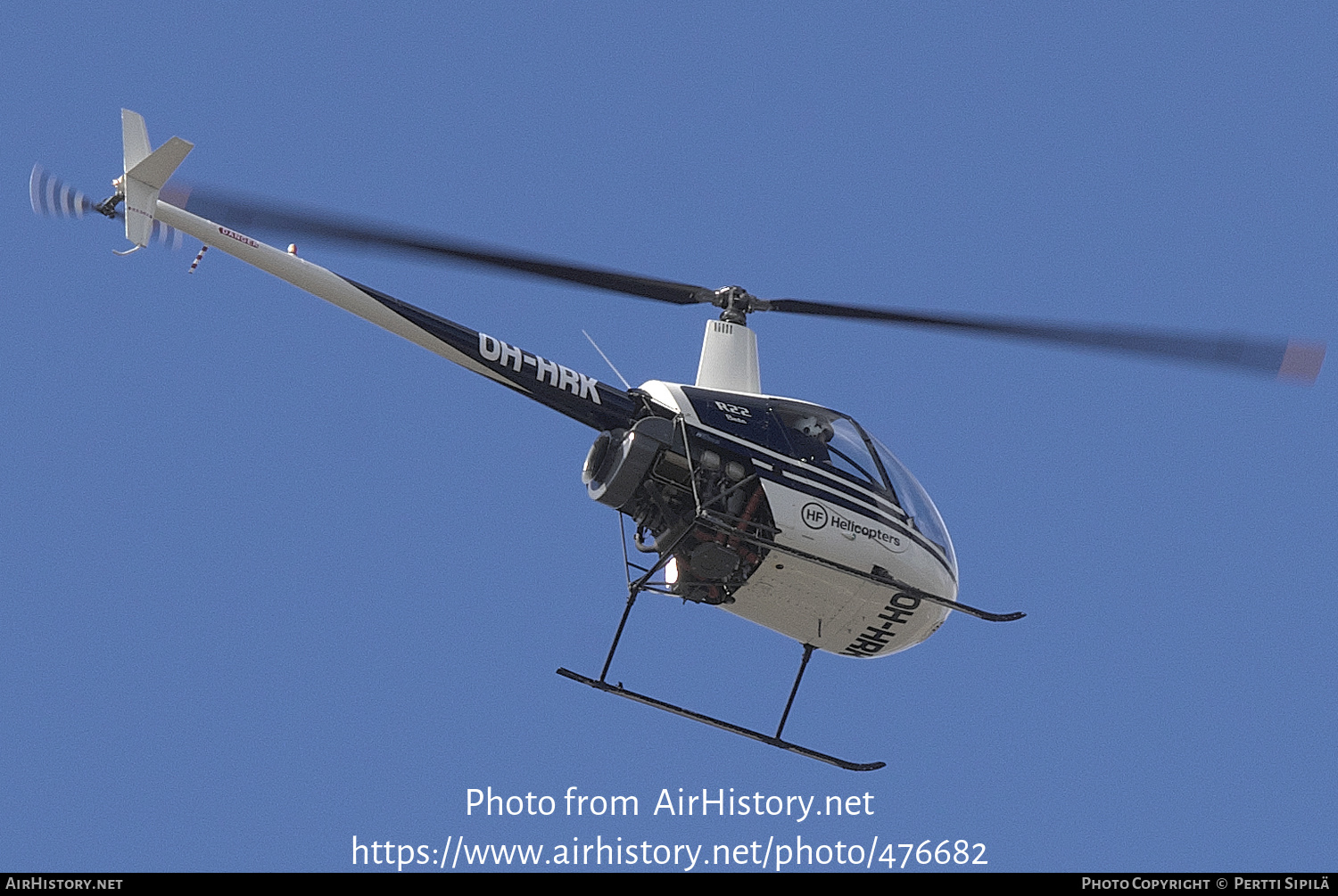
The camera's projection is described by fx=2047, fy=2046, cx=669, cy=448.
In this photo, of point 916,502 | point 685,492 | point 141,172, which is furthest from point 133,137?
point 916,502

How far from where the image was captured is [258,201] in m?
16.6

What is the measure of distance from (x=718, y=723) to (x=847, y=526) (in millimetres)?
2218

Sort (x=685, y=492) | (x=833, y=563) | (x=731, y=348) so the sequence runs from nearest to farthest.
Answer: (x=685, y=492) < (x=833, y=563) < (x=731, y=348)

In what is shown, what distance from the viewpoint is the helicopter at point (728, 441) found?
16766mm

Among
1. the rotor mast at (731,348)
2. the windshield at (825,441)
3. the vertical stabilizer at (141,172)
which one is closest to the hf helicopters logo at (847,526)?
the windshield at (825,441)

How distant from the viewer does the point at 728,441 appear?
1836 centimetres

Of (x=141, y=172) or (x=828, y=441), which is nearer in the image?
(x=141, y=172)

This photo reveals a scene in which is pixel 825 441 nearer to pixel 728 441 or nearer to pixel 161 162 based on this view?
pixel 728 441

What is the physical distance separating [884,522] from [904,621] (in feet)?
3.94

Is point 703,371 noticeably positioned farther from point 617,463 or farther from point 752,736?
point 752,736

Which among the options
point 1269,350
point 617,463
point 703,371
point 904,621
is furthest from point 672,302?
point 1269,350

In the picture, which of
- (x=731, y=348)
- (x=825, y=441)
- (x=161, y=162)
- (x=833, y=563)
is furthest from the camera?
(x=731, y=348)

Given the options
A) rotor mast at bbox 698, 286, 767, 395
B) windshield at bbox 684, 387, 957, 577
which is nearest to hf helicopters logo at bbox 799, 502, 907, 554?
windshield at bbox 684, 387, 957, 577

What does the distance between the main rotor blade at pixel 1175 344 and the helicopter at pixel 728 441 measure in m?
0.02
